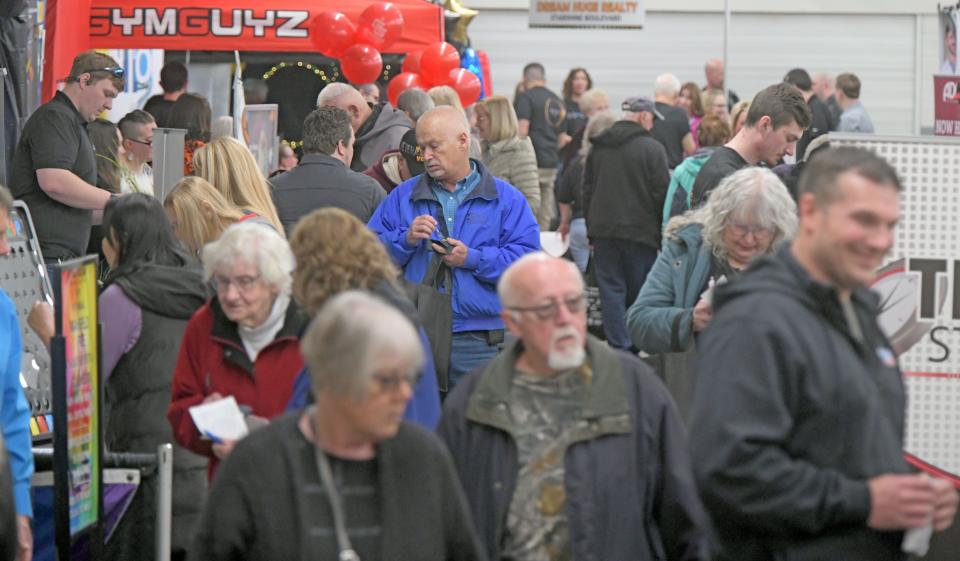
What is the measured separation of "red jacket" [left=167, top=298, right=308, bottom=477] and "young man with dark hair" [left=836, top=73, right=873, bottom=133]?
12.5m

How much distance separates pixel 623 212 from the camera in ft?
37.9

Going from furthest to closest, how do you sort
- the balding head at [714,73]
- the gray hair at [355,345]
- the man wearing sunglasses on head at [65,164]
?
the balding head at [714,73] < the man wearing sunglasses on head at [65,164] < the gray hair at [355,345]

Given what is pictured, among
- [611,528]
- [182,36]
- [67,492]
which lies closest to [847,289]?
[611,528]

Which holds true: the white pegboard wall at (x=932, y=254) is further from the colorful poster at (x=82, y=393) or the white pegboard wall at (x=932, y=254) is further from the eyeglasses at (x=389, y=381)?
the eyeglasses at (x=389, y=381)

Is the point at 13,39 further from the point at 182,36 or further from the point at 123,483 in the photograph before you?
the point at 123,483

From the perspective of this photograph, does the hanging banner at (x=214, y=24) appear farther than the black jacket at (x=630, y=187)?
Yes

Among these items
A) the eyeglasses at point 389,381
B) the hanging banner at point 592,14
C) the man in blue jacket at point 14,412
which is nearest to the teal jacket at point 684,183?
the man in blue jacket at point 14,412

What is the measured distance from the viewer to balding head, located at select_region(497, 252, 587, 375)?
13.4 ft

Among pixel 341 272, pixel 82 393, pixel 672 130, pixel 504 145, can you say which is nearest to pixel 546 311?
pixel 341 272

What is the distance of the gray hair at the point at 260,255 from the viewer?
4.89 meters

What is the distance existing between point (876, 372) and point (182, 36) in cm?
992

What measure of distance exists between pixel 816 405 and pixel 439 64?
9.98 m

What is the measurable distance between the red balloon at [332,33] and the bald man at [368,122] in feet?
8.08

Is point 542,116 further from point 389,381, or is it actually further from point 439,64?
point 389,381
